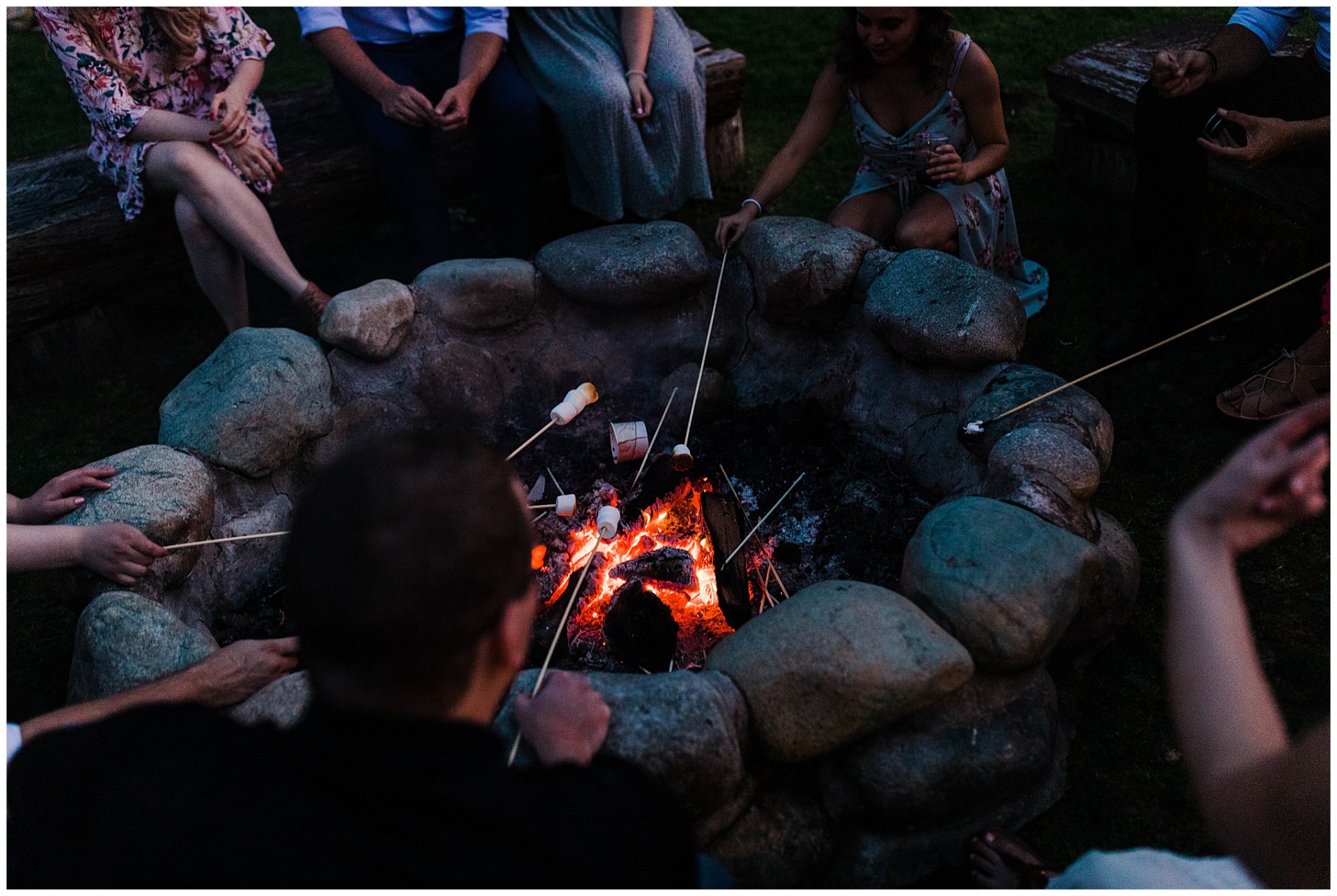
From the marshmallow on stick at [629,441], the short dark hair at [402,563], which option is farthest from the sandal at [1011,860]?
the marshmallow on stick at [629,441]

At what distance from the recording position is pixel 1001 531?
7.16 ft

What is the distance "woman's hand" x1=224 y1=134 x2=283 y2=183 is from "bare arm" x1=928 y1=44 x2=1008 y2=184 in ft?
8.58

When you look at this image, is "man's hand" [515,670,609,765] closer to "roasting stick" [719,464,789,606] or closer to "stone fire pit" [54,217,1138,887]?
"stone fire pit" [54,217,1138,887]

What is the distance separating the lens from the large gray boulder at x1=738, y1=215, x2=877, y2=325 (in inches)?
124

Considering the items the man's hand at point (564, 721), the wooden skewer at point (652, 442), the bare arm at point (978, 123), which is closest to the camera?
the man's hand at point (564, 721)

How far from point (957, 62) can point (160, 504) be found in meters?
3.10

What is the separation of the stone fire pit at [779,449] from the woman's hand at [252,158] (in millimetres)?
1005

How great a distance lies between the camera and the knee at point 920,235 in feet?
11.7

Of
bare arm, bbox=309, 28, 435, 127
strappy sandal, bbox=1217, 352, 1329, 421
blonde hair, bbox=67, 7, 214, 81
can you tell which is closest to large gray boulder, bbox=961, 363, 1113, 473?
strappy sandal, bbox=1217, 352, 1329, 421

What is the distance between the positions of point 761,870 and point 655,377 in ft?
6.18

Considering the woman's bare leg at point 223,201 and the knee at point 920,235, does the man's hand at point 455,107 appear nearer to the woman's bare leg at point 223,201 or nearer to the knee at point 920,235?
the woman's bare leg at point 223,201

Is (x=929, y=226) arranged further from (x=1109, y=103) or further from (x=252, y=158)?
(x=252, y=158)

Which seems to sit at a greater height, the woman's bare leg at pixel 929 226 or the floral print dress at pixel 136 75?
the floral print dress at pixel 136 75

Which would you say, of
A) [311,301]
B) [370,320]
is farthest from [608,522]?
[311,301]
